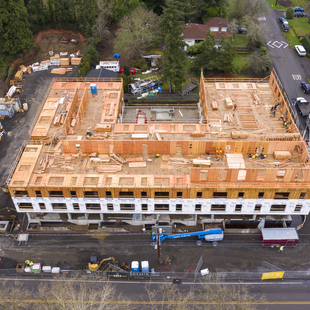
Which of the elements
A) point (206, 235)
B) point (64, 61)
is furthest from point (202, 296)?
point (64, 61)

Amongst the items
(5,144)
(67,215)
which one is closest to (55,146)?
(67,215)

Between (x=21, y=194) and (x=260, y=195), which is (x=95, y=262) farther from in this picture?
(x=260, y=195)

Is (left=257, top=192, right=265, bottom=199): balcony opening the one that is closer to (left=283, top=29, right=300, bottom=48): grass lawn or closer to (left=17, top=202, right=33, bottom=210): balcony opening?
(left=17, top=202, right=33, bottom=210): balcony opening

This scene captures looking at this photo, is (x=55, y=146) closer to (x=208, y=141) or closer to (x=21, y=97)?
(x=208, y=141)

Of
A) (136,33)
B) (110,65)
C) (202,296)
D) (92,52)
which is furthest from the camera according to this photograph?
(92,52)

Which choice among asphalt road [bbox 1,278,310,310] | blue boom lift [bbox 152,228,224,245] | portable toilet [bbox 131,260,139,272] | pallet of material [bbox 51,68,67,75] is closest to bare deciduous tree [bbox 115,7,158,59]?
pallet of material [bbox 51,68,67,75]

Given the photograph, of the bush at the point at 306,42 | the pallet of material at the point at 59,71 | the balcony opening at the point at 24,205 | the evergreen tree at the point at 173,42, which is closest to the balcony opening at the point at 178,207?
the balcony opening at the point at 24,205
